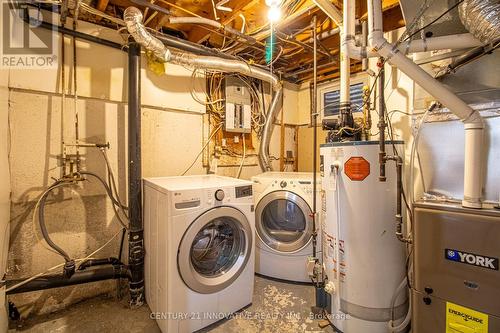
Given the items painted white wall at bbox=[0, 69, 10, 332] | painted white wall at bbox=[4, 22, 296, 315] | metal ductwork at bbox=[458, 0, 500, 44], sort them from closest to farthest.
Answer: metal ductwork at bbox=[458, 0, 500, 44], painted white wall at bbox=[0, 69, 10, 332], painted white wall at bbox=[4, 22, 296, 315]

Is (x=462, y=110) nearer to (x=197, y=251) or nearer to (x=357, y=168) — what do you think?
(x=357, y=168)

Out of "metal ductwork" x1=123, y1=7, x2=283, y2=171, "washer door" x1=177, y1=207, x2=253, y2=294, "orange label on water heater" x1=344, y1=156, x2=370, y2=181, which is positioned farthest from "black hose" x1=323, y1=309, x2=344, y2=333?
"metal ductwork" x1=123, y1=7, x2=283, y2=171

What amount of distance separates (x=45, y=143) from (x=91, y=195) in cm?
51

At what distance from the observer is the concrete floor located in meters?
1.72

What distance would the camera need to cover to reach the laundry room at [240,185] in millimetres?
1270

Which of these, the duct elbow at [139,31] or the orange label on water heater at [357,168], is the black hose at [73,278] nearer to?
the duct elbow at [139,31]

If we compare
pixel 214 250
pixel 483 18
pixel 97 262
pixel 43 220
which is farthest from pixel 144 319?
pixel 483 18

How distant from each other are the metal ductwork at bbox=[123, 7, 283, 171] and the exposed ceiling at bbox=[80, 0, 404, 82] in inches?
5.6

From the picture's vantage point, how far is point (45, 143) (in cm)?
187

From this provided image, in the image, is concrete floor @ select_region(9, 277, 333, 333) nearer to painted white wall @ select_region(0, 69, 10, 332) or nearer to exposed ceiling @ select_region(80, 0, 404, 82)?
painted white wall @ select_region(0, 69, 10, 332)

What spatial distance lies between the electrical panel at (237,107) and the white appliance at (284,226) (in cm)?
71

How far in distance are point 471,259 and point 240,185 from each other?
53.2 inches

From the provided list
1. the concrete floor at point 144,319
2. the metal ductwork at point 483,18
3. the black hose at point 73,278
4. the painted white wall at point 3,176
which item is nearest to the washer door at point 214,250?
the concrete floor at point 144,319

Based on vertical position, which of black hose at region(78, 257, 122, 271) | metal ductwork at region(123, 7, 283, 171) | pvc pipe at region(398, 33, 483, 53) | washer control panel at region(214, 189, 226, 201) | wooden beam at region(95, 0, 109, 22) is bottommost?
black hose at region(78, 257, 122, 271)
